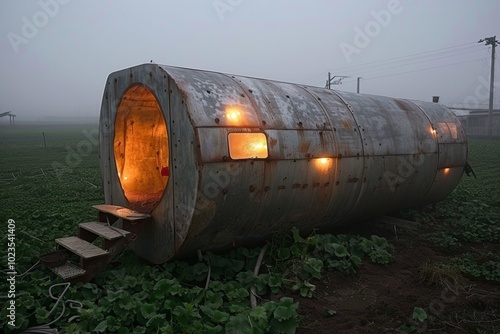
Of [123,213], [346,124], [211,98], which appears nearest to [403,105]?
[346,124]

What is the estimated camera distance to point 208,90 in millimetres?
4754

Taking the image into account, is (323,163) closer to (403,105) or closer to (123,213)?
(123,213)

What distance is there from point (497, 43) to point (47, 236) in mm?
44663

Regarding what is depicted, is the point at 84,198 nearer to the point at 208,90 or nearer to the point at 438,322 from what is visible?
the point at 208,90

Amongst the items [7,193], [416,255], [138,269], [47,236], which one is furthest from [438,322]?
[7,193]

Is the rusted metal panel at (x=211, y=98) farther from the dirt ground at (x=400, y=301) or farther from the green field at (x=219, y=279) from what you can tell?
the dirt ground at (x=400, y=301)

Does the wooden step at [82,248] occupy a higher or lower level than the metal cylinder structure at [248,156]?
lower

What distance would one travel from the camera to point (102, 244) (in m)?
5.05

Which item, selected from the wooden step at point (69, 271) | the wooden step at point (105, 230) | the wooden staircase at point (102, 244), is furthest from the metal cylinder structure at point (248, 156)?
the wooden step at point (69, 271)

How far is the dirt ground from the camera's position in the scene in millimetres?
4027

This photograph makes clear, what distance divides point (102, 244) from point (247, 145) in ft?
8.12

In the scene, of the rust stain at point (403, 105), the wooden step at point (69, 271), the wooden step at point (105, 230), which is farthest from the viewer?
the rust stain at point (403, 105)

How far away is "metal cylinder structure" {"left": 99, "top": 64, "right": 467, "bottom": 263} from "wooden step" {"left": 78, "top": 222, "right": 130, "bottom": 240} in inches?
18.1

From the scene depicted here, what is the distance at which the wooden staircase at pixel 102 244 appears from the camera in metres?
4.48
